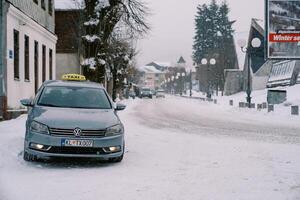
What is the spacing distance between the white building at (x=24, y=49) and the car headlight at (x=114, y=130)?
1038 cm

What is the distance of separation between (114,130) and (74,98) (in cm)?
162

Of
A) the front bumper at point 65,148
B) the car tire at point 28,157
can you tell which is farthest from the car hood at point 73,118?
the car tire at point 28,157

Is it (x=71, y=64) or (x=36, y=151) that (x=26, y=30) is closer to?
(x=36, y=151)

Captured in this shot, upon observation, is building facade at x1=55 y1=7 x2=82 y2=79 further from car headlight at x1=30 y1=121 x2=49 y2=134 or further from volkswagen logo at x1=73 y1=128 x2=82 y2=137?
volkswagen logo at x1=73 y1=128 x2=82 y2=137

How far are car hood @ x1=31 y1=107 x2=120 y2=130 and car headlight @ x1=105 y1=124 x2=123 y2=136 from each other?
0.07 metres

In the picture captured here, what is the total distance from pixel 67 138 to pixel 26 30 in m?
16.2

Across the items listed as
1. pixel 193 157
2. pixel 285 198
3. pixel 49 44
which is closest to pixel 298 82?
pixel 49 44

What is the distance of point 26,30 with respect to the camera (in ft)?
80.9

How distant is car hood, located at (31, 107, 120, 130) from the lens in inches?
376

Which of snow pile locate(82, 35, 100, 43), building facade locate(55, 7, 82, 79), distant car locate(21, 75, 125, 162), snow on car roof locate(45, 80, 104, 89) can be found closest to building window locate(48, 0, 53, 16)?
snow pile locate(82, 35, 100, 43)

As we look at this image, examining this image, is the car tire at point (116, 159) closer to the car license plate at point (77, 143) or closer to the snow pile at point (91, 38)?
the car license plate at point (77, 143)

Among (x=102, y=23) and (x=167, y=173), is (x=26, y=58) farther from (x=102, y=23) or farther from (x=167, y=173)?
Answer: (x=167, y=173)

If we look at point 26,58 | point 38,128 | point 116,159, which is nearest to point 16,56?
point 26,58

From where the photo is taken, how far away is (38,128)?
9555 mm
